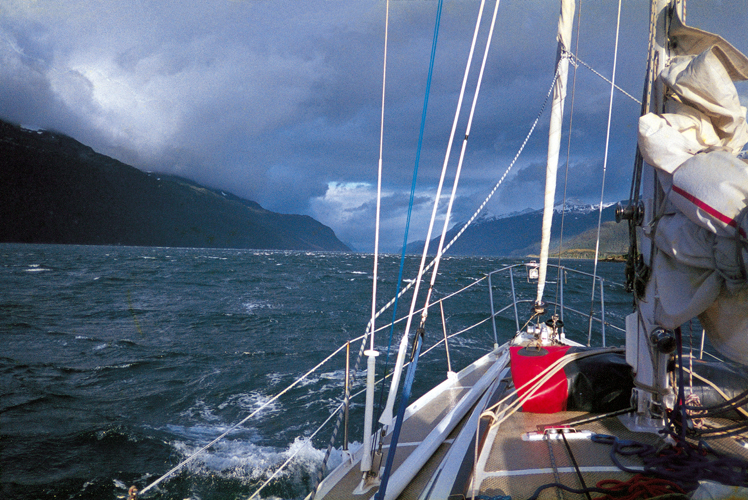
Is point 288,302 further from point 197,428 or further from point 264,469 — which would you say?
point 264,469

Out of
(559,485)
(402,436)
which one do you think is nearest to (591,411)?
(559,485)

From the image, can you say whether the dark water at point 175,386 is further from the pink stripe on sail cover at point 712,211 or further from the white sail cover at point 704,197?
the pink stripe on sail cover at point 712,211

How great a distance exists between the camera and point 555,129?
11.1ft

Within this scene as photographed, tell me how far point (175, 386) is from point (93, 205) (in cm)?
16520

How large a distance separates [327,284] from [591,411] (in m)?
18.8

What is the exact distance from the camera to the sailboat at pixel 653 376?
1.36m

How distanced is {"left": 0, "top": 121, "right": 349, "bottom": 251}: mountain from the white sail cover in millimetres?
147039

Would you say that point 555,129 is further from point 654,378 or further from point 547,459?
point 547,459

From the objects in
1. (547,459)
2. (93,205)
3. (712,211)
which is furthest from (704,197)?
(93,205)

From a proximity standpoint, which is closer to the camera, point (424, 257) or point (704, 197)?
A: point (704, 197)

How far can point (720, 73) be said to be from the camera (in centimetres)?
152

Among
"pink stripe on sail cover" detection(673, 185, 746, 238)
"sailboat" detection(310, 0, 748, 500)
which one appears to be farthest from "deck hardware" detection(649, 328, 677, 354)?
"pink stripe on sail cover" detection(673, 185, 746, 238)

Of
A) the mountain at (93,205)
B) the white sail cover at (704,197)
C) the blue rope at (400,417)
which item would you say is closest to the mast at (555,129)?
the white sail cover at (704,197)

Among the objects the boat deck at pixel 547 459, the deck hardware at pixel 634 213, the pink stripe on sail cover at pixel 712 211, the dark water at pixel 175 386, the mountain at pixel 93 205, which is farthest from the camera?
the mountain at pixel 93 205
